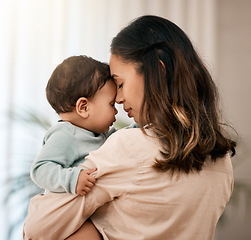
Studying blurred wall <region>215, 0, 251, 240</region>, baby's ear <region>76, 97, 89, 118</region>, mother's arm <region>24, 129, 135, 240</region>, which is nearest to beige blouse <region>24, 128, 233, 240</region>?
mother's arm <region>24, 129, 135, 240</region>

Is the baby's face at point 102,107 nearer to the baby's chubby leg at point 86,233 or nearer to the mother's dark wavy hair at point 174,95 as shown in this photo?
the mother's dark wavy hair at point 174,95

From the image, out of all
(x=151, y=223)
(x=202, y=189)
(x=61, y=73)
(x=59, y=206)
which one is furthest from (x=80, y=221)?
(x=61, y=73)

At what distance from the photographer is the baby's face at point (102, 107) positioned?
53.5 inches

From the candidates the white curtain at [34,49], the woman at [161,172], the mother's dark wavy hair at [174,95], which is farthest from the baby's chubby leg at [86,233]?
the white curtain at [34,49]

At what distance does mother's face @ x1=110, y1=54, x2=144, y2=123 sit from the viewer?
1.14 metres

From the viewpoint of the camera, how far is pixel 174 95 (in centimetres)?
106

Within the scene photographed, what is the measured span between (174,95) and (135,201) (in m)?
0.34

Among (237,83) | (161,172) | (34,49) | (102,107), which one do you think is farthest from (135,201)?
(237,83)

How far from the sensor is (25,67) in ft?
8.34

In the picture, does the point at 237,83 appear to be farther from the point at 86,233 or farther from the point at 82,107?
the point at 86,233

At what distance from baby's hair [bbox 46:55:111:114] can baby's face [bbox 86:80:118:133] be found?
0.08ft

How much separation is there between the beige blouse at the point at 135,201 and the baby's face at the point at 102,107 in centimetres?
37

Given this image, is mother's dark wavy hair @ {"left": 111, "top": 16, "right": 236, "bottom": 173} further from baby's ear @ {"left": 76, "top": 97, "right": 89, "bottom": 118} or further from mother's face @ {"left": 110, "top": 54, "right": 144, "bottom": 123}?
baby's ear @ {"left": 76, "top": 97, "right": 89, "bottom": 118}

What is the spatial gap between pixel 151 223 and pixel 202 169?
8.5 inches
